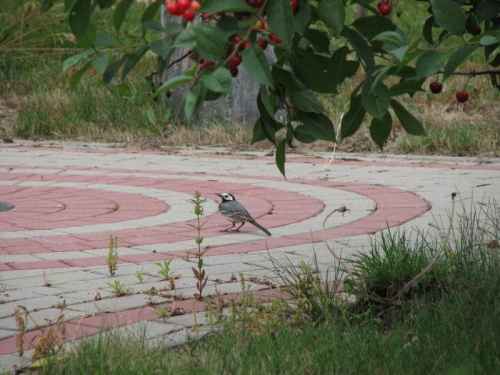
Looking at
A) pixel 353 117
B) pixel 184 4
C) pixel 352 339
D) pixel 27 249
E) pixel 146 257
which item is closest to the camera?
pixel 184 4

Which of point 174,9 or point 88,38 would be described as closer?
point 174,9

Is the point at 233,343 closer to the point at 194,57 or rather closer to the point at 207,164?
the point at 194,57

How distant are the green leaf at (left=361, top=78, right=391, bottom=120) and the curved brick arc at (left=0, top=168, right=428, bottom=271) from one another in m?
1.67

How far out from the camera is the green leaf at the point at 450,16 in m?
2.40

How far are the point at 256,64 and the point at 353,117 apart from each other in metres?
0.91

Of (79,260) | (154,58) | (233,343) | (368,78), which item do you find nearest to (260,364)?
(233,343)

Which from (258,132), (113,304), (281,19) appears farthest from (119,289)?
(281,19)

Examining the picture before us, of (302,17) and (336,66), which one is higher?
(302,17)

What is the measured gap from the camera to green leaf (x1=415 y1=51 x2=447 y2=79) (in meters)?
2.26

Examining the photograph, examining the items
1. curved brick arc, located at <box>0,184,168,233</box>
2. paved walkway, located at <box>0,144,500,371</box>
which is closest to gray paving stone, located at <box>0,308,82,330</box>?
paved walkway, located at <box>0,144,500,371</box>

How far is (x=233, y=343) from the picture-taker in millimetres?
3203

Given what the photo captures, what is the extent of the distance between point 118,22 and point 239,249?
263 cm

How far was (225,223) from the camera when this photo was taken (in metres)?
6.32

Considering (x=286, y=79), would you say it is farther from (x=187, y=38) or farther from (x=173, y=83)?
(x=173, y=83)
